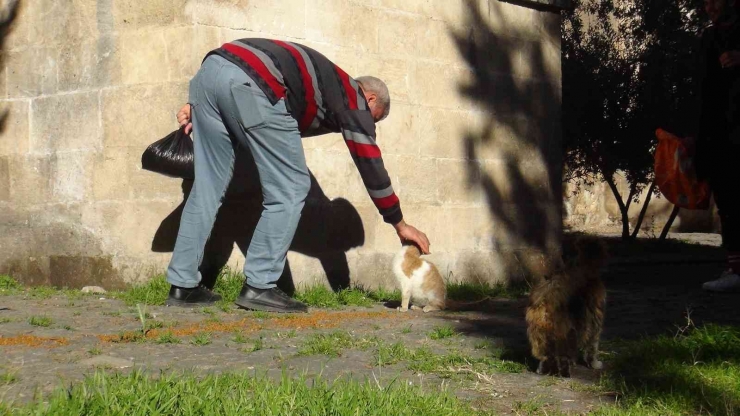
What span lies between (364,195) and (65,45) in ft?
8.46

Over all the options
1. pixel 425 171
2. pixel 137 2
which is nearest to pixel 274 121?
pixel 137 2

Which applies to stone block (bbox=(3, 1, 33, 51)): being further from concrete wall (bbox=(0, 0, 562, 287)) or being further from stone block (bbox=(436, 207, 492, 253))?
stone block (bbox=(436, 207, 492, 253))

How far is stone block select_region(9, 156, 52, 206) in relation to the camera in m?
7.58

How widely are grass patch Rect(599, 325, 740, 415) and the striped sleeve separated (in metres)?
1.96

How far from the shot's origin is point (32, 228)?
25.1 feet

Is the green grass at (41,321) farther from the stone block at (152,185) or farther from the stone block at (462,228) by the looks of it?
the stone block at (462,228)

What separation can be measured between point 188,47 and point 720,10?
407 centimetres

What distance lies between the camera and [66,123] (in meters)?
7.41

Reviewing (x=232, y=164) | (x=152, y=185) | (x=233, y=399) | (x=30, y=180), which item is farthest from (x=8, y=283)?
(x=233, y=399)

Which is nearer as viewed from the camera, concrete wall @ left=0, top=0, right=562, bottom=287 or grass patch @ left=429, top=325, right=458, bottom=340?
grass patch @ left=429, top=325, right=458, bottom=340

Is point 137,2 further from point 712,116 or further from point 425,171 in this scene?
point 712,116

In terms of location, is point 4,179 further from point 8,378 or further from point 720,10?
point 720,10

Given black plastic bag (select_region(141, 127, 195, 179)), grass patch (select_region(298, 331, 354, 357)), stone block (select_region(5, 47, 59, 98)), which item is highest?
stone block (select_region(5, 47, 59, 98))

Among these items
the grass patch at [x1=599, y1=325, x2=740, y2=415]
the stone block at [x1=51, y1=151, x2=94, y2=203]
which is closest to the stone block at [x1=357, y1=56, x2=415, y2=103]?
the stone block at [x1=51, y1=151, x2=94, y2=203]
